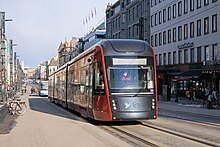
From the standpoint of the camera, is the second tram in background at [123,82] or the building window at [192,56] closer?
the second tram in background at [123,82]

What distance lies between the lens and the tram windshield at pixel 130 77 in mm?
16469

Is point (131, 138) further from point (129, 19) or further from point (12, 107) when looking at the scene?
point (129, 19)

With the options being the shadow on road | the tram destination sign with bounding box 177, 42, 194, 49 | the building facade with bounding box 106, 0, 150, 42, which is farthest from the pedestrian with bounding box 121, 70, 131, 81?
the building facade with bounding box 106, 0, 150, 42

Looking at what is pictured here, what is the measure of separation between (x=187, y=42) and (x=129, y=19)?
2772cm

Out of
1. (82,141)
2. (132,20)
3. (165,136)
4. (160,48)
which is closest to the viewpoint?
(82,141)

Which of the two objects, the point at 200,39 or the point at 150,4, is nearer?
the point at 200,39

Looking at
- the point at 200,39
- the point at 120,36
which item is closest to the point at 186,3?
the point at 200,39

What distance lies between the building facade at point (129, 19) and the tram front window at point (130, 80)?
57.1 m

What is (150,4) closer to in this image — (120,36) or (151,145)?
(120,36)

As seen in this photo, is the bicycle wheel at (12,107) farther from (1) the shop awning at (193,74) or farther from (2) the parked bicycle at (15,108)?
(1) the shop awning at (193,74)

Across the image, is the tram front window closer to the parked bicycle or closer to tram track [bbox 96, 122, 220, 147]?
tram track [bbox 96, 122, 220, 147]

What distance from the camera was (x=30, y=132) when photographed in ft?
50.4

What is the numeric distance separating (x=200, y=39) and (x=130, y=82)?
38108 millimetres

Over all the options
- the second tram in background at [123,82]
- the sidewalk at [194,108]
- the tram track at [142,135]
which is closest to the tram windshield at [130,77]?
the second tram in background at [123,82]
